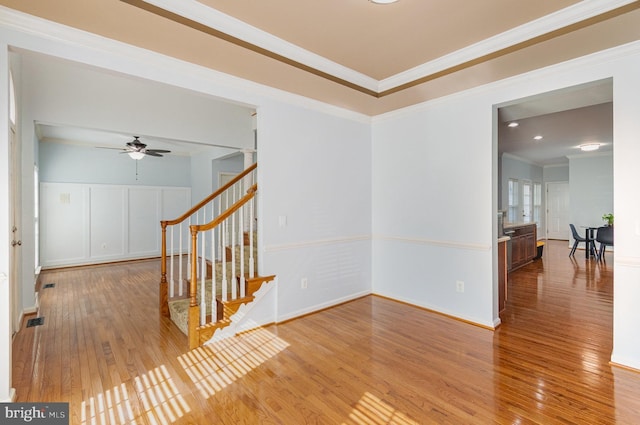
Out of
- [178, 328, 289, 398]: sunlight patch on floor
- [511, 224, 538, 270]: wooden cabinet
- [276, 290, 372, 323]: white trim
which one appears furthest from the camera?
[511, 224, 538, 270]: wooden cabinet

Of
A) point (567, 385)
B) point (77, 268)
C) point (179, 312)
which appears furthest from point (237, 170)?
point (567, 385)

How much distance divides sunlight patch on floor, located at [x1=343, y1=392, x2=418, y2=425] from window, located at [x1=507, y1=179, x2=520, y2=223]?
8142 mm

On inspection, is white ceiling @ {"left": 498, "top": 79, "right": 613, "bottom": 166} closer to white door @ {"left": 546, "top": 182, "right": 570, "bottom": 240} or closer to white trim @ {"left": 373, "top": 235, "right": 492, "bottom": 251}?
white door @ {"left": 546, "top": 182, "right": 570, "bottom": 240}

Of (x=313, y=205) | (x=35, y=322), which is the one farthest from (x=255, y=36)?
(x=35, y=322)

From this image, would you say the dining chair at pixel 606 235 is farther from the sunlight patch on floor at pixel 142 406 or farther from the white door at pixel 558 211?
the sunlight patch on floor at pixel 142 406

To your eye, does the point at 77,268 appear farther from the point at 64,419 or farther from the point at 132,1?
the point at 132,1

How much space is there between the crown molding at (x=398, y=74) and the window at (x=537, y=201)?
9.02 metres

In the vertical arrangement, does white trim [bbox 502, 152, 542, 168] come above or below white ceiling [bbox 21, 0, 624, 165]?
above

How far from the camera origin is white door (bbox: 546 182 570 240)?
402 inches

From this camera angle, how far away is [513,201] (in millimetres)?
8766

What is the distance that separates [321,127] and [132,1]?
7.40 feet

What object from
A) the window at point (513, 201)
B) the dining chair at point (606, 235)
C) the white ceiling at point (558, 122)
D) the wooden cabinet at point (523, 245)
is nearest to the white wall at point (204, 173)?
the white ceiling at point (558, 122)

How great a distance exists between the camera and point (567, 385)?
2.19 meters

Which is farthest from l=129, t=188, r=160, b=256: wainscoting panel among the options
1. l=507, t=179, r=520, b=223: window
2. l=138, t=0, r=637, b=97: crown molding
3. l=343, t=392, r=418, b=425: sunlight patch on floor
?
l=507, t=179, r=520, b=223: window
